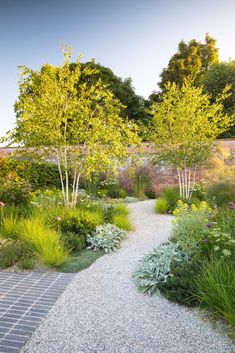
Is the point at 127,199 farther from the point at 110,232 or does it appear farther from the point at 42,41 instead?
the point at 42,41

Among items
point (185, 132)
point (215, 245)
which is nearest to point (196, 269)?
point (215, 245)

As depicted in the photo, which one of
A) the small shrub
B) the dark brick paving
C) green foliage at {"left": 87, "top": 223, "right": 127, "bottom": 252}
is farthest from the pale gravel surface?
the small shrub

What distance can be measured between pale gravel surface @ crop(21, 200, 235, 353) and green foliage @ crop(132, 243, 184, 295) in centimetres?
13

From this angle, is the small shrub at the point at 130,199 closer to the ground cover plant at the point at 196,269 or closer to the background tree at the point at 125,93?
the ground cover plant at the point at 196,269

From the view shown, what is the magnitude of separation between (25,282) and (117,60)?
8208 mm

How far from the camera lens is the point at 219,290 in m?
2.68

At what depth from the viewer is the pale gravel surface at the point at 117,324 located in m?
2.42

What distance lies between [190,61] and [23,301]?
72.7 feet

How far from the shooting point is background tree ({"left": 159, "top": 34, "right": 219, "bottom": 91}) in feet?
70.5

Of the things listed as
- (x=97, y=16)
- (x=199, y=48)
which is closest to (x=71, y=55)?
(x=97, y=16)

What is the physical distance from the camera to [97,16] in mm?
7074

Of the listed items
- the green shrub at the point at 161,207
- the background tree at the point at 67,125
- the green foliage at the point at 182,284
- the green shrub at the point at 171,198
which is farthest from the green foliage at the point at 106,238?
the green shrub at the point at 171,198

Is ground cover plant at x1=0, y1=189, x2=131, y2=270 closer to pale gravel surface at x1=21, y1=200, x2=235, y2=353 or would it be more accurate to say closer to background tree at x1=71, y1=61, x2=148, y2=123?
pale gravel surface at x1=21, y1=200, x2=235, y2=353

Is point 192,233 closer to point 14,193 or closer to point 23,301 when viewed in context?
point 23,301
